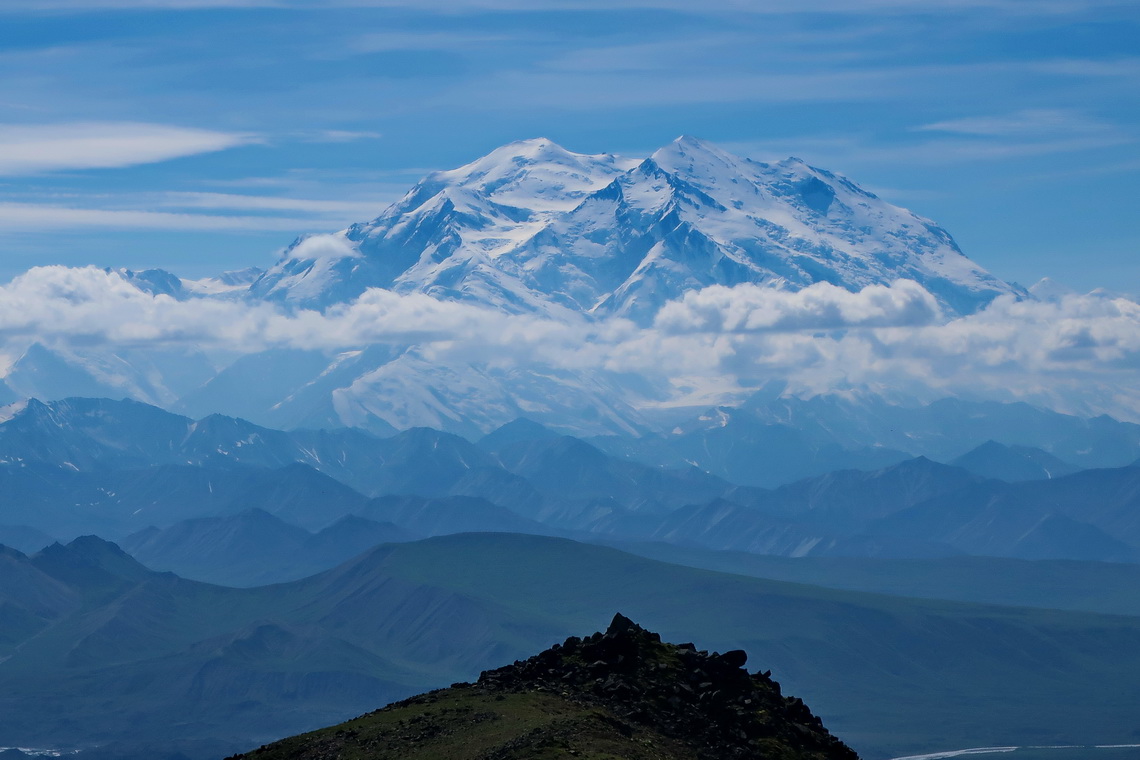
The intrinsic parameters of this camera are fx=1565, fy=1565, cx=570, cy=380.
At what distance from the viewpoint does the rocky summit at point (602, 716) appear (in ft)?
171

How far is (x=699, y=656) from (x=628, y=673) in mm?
2931

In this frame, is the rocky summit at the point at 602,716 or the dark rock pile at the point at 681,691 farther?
the dark rock pile at the point at 681,691

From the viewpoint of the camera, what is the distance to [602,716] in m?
53.5

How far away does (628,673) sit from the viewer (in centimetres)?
5778

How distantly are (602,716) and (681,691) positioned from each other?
4214mm

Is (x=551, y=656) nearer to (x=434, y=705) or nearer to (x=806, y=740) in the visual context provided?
(x=434, y=705)

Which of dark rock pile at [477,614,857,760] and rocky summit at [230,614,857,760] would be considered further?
dark rock pile at [477,614,857,760]

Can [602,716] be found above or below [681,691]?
below

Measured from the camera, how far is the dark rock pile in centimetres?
5481

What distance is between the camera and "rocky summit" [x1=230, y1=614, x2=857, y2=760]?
171 feet

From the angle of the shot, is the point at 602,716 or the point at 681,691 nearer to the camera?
the point at 602,716

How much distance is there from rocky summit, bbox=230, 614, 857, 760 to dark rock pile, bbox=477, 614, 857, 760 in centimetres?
5

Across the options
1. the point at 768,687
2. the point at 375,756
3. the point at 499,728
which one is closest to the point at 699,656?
the point at 768,687

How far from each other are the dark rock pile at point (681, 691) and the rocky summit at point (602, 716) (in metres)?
A: 0.05
